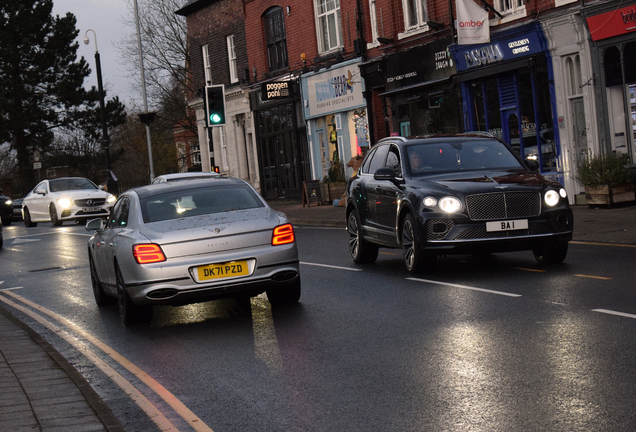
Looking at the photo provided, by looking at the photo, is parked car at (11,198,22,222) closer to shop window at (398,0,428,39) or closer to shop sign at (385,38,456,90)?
shop sign at (385,38,456,90)

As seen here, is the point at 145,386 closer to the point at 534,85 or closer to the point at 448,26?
the point at 534,85

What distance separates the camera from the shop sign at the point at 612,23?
19156 mm

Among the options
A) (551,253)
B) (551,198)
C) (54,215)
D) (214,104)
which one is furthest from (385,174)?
(54,215)

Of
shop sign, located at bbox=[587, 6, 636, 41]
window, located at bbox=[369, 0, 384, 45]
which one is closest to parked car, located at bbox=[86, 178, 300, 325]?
shop sign, located at bbox=[587, 6, 636, 41]

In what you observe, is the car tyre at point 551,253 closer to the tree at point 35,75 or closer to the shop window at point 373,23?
the shop window at point 373,23

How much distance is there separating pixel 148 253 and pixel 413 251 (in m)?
3.82

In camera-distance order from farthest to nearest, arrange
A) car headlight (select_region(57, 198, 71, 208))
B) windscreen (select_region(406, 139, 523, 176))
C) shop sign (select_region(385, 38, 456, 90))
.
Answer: car headlight (select_region(57, 198, 71, 208))
shop sign (select_region(385, 38, 456, 90))
windscreen (select_region(406, 139, 523, 176))

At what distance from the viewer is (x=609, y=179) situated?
18.7m

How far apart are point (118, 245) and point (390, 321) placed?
9.91 feet

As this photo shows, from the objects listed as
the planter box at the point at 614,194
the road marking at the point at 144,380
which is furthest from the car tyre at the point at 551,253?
the planter box at the point at 614,194

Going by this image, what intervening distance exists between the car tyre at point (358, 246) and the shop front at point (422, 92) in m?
11.7

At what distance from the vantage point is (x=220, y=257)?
8680 millimetres

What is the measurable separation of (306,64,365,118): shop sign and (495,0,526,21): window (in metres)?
→ 8.03

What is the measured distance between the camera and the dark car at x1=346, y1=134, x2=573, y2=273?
420 inches
